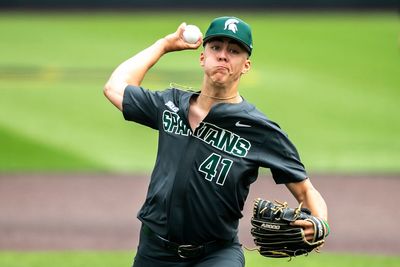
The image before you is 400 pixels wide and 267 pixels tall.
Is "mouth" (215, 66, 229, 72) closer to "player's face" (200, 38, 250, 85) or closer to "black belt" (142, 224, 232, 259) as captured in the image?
"player's face" (200, 38, 250, 85)

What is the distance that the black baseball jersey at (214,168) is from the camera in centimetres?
561

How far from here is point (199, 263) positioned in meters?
5.70

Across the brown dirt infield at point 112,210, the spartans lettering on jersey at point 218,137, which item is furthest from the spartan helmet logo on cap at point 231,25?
the brown dirt infield at point 112,210

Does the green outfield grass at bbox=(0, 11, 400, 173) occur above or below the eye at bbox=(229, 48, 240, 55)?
above

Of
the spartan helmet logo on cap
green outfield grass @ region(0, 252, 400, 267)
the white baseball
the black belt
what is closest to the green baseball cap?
the spartan helmet logo on cap

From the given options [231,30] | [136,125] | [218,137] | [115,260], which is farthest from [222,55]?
[136,125]

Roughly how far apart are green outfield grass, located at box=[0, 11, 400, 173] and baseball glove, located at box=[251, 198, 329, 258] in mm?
9739

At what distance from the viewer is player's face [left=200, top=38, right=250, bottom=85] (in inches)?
218

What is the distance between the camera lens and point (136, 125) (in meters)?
19.0

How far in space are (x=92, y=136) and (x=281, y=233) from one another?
39.4ft

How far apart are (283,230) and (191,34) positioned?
1215 millimetres

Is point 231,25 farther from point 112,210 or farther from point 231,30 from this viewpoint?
point 112,210

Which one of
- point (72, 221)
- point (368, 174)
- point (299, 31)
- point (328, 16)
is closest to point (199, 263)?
point (72, 221)

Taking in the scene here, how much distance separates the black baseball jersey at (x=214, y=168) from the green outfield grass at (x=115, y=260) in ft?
14.4
